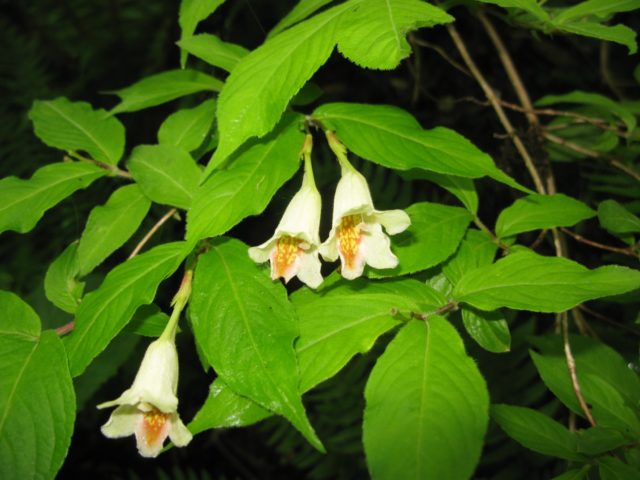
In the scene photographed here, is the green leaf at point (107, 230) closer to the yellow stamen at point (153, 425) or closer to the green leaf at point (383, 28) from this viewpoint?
the yellow stamen at point (153, 425)

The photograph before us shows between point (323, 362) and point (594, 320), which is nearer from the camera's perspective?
point (323, 362)

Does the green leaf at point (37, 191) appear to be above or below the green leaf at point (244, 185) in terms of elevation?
below

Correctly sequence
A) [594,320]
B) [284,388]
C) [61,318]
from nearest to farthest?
[284,388] → [594,320] → [61,318]

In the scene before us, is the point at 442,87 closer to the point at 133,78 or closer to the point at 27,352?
the point at 133,78

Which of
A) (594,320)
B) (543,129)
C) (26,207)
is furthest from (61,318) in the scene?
(594,320)

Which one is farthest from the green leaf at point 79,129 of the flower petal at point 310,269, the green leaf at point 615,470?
the green leaf at point 615,470

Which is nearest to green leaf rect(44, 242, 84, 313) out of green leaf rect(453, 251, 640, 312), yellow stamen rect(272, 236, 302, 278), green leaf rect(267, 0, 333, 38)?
yellow stamen rect(272, 236, 302, 278)
